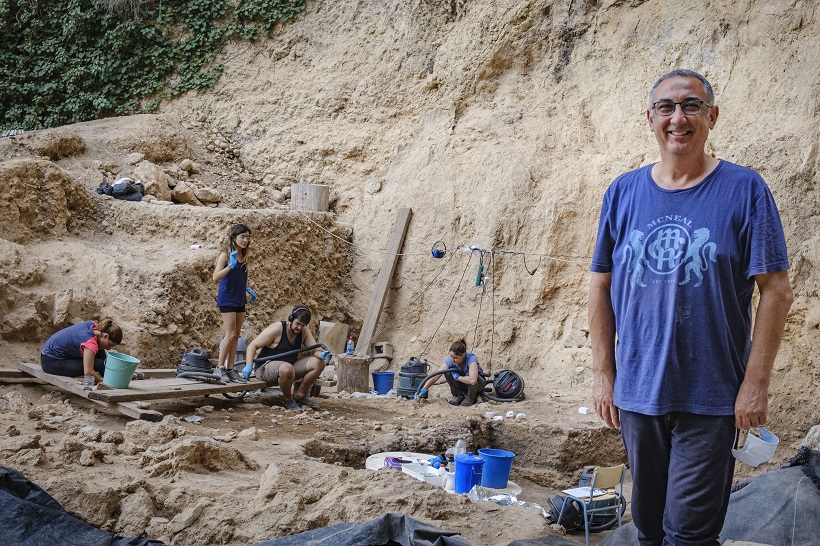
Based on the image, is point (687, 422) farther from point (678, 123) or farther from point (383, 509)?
point (383, 509)

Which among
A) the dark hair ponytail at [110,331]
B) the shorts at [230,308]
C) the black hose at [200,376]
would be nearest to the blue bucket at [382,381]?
the shorts at [230,308]

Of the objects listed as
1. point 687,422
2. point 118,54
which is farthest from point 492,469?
point 118,54

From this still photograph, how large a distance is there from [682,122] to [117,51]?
14.3 m

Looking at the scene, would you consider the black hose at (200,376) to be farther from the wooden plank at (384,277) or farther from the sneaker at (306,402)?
the wooden plank at (384,277)

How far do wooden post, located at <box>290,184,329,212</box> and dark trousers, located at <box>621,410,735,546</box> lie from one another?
33.3 ft

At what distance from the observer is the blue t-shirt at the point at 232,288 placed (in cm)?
812

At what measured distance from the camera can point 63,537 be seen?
3443mm

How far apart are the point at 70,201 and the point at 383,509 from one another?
787cm

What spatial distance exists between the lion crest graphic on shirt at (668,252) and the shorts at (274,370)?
5.90 metres

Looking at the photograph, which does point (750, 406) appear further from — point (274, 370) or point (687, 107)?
point (274, 370)

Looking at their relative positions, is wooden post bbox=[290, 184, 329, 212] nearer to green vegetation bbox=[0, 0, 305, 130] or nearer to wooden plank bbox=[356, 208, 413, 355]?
wooden plank bbox=[356, 208, 413, 355]

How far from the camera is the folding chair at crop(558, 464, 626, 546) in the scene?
5.26 meters

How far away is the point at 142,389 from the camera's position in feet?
22.2

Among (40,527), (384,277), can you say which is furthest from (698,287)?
(384,277)
